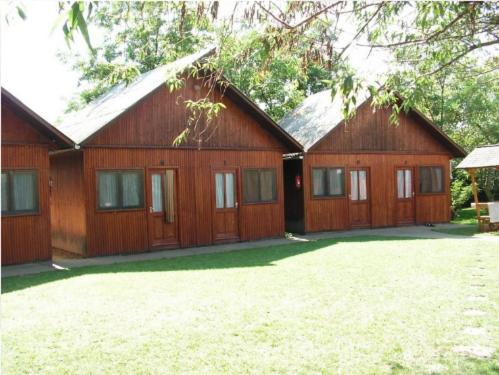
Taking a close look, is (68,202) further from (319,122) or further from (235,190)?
(319,122)

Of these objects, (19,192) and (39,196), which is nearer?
(19,192)

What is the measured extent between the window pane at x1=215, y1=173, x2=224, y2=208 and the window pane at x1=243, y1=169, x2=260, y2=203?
0.70 metres

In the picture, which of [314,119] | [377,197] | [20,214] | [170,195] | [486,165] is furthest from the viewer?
[314,119]

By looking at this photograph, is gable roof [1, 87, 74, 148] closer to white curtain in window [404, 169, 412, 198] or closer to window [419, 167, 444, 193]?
white curtain in window [404, 169, 412, 198]

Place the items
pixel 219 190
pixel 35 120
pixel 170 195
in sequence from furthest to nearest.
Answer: pixel 219 190 < pixel 170 195 < pixel 35 120

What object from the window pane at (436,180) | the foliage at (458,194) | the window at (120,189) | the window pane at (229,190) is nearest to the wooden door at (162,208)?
the window at (120,189)

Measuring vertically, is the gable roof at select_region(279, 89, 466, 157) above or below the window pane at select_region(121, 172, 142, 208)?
above

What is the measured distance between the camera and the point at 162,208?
13664 millimetres

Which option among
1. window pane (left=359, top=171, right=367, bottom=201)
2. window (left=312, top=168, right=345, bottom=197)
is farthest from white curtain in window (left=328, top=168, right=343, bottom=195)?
window pane (left=359, top=171, right=367, bottom=201)

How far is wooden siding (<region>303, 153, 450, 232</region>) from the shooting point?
55.5 ft

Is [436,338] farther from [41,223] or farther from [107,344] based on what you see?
[41,223]

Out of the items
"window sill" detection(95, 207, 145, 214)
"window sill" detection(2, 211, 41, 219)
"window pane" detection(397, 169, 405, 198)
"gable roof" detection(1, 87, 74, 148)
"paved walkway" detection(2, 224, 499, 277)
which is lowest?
"paved walkway" detection(2, 224, 499, 277)

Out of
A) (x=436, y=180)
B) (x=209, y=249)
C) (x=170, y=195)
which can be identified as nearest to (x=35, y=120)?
(x=170, y=195)

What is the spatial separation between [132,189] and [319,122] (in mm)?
7552
